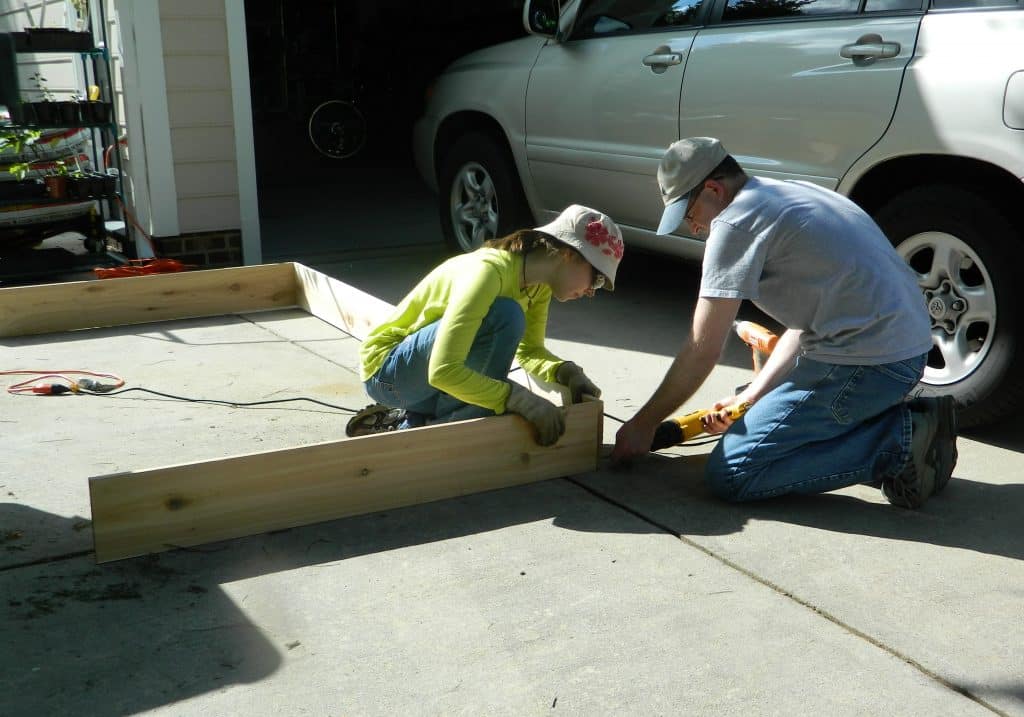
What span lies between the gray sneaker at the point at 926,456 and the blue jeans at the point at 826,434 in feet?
0.10

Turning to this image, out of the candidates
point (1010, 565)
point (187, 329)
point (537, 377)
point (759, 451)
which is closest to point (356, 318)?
point (187, 329)

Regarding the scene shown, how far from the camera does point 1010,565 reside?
3160 millimetres

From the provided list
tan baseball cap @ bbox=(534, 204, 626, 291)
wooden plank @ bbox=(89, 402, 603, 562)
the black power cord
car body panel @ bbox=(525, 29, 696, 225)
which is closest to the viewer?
wooden plank @ bbox=(89, 402, 603, 562)

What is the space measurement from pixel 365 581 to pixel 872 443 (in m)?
1.70

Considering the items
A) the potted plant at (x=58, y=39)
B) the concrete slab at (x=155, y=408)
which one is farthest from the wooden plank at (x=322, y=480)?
the potted plant at (x=58, y=39)

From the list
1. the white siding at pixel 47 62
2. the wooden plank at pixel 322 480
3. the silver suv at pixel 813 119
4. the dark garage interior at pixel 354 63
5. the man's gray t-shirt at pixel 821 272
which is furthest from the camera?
the dark garage interior at pixel 354 63

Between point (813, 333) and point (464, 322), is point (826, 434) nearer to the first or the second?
point (813, 333)

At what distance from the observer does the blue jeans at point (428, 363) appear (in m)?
3.70

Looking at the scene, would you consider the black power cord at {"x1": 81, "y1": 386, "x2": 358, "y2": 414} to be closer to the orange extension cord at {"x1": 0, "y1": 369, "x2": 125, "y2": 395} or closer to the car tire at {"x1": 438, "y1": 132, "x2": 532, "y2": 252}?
the orange extension cord at {"x1": 0, "y1": 369, "x2": 125, "y2": 395}

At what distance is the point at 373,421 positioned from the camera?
13.6 ft

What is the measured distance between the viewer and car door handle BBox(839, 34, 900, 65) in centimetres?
438

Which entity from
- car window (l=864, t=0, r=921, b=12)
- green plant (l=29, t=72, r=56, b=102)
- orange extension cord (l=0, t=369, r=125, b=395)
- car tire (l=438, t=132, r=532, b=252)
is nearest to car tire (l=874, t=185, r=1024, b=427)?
car window (l=864, t=0, r=921, b=12)

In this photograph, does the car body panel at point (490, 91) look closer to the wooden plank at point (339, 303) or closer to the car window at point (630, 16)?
the car window at point (630, 16)

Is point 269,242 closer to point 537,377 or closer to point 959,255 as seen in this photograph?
point 537,377
